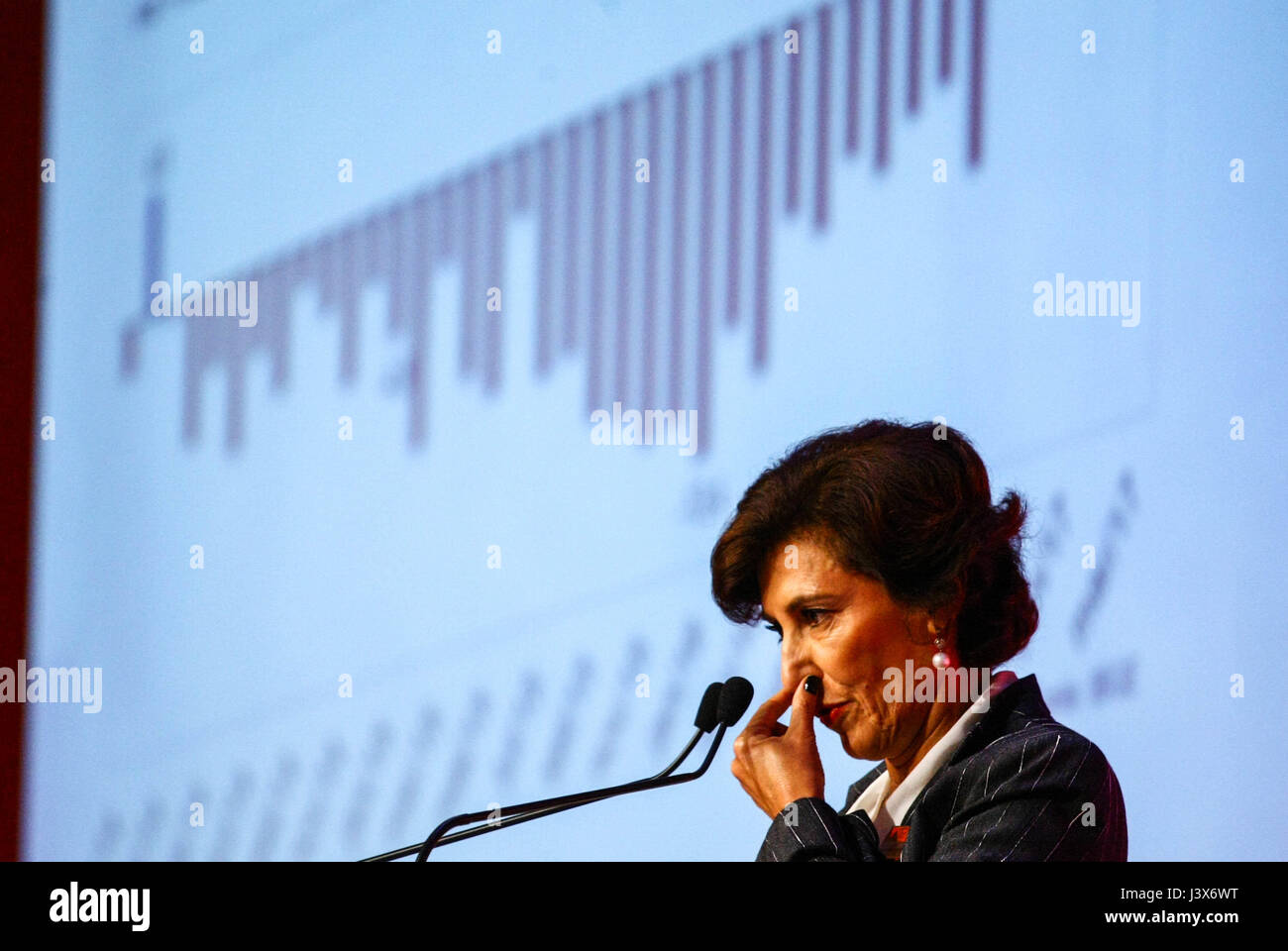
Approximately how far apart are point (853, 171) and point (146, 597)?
4.78 ft

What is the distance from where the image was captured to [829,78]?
2529 mm

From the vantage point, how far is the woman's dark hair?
1959 mm

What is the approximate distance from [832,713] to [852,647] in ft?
0.36

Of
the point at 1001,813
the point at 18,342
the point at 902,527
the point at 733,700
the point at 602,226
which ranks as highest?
the point at 602,226

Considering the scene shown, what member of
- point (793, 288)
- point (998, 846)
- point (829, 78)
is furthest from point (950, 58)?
point (998, 846)

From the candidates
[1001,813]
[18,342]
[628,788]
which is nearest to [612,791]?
[628,788]

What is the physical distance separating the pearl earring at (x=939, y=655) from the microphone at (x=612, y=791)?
0.27m

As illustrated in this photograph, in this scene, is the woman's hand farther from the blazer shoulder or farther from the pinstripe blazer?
the blazer shoulder

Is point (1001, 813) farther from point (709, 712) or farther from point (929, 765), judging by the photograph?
point (709, 712)

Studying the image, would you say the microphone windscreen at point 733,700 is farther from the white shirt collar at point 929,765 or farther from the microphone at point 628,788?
the white shirt collar at point 929,765

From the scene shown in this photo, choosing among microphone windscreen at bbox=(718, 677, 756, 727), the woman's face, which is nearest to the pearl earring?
the woman's face

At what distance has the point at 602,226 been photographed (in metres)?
2.49
